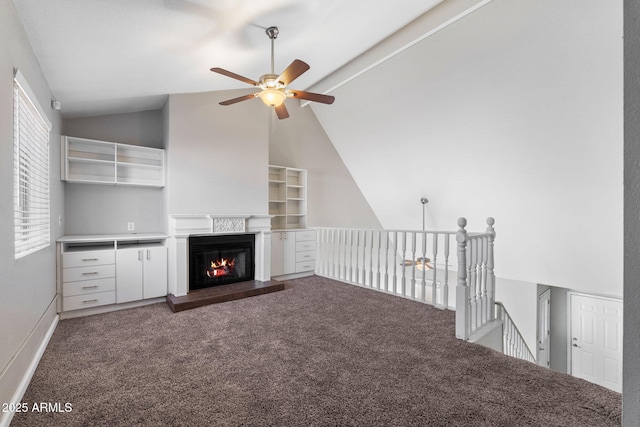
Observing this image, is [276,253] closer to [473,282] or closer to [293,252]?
[293,252]

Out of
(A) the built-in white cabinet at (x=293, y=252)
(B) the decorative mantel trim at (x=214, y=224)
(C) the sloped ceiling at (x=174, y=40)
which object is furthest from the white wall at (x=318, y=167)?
(C) the sloped ceiling at (x=174, y=40)

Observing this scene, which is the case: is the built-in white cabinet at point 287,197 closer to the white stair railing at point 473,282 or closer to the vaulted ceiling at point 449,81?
the vaulted ceiling at point 449,81

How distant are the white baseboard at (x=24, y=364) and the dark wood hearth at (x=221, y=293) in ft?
3.72

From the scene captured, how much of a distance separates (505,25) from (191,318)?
14.8 feet

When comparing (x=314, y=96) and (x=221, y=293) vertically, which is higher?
(x=314, y=96)

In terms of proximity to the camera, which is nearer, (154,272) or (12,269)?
(12,269)

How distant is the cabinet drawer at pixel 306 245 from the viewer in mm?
5348

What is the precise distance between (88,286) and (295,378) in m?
2.81

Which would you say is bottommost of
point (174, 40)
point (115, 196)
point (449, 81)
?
point (115, 196)

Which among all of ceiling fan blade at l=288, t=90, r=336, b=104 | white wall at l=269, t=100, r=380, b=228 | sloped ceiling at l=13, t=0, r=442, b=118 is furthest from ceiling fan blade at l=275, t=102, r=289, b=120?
white wall at l=269, t=100, r=380, b=228

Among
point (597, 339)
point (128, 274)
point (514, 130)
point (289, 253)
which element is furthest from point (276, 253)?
point (597, 339)

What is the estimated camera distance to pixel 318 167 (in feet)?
21.2

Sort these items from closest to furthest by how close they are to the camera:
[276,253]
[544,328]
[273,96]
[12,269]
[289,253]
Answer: [12,269], [273,96], [276,253], [289,253], [544,328]

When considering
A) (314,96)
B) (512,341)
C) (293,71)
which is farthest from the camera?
(512,341)
